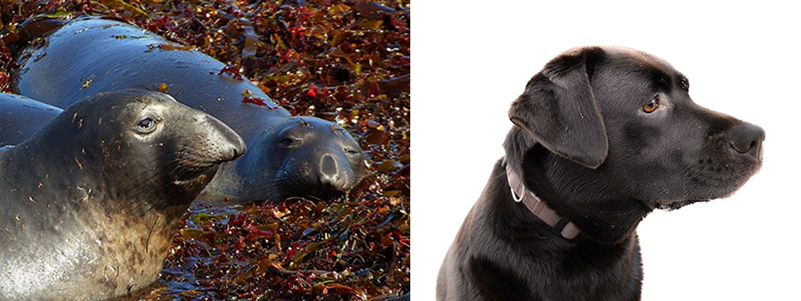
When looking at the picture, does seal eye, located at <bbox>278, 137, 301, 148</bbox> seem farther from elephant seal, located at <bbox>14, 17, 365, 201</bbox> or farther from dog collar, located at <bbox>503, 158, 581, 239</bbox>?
dog collar, located at <bbox>503, 158, 581, 239</bbox>

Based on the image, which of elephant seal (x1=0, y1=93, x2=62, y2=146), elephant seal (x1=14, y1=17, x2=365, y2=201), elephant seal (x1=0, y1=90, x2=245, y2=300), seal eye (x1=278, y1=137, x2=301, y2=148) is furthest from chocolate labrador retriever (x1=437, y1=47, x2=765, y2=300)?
elephant seal (x1=0, y1=93, x2=62, y2=146)

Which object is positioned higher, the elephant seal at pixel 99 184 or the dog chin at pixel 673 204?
the dog chin at pixel 673 204

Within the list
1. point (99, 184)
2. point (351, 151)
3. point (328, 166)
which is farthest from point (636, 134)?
point (351, 151)

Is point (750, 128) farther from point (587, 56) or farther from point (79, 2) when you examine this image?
point (79, 2)

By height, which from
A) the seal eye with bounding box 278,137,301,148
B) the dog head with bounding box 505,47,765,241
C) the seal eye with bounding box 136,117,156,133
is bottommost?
the seal eye with bounding box 278,137,301,148

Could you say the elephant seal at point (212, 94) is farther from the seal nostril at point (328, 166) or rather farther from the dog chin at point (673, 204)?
the dog chin at point (673, 204)

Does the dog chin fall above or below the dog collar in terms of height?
above

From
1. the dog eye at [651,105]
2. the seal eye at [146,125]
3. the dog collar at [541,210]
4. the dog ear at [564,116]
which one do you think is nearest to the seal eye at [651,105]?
the dog eye at [651,105]

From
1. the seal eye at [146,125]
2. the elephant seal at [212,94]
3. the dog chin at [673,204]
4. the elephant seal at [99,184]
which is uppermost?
the dog chin at [673,204]
